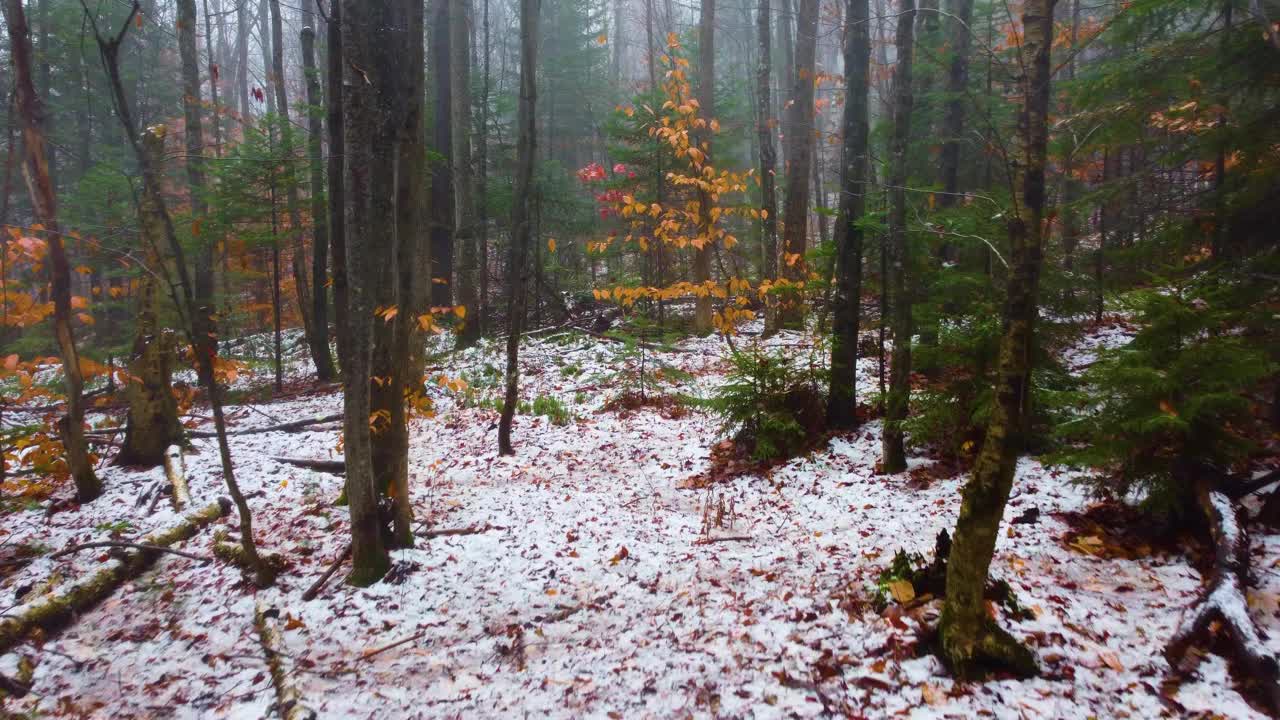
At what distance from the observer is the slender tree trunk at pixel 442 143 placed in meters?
13.8

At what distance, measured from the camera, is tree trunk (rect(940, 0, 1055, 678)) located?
2713 millimetres

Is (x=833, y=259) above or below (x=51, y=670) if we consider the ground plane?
above

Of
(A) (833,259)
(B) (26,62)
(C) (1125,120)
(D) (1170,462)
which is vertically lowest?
(D) (1170,462)

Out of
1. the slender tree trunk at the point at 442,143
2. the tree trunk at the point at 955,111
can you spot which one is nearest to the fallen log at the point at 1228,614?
the tree trunk at the point at 955,111

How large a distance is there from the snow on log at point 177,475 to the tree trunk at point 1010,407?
22.2 ft

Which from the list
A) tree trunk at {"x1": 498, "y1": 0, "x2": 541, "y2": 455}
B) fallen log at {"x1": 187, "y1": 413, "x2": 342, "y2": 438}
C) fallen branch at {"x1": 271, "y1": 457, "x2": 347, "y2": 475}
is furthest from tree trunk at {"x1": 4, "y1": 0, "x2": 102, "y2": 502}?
tree trunk at {"x1": 498, "y1": 0, "x2": 541, "y2": 455}

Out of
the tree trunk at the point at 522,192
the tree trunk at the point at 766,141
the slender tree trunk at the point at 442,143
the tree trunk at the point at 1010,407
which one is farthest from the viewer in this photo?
the slender tree trunk at the point at 442,143

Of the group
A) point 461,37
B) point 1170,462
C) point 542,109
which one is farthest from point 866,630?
point 542,109

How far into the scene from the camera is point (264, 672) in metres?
3.64

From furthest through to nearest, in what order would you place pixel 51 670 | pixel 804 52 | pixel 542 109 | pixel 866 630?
pixel 542 109 < pixel 804 52 < pixel 51 670 < pixel 866 630

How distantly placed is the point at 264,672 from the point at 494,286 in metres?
16.2

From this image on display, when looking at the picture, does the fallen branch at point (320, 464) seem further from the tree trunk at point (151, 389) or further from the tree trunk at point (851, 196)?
the tree trunk at point (851, 196)

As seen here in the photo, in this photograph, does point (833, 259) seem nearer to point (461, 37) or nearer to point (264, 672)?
point (264, 672)

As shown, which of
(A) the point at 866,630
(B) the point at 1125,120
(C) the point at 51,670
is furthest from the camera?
(B) the point at 1125,120
